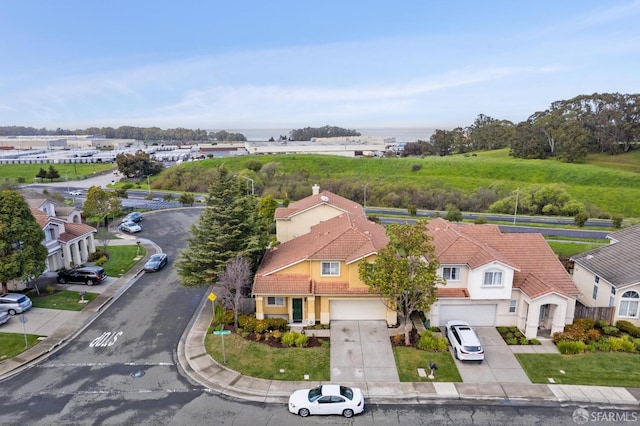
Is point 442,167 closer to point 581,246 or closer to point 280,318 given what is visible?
point 581,246

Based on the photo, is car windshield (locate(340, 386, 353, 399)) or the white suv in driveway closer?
car windshield (locate(340, 386, 353, 399))

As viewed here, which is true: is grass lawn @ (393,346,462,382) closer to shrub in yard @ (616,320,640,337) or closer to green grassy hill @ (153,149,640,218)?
shrub in yard @ (616,320,640,337)


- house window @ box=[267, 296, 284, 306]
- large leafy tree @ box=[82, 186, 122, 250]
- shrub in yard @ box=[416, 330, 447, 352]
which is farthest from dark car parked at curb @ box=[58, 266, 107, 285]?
shrub in yard @ box=[416, 330, 447, 352]

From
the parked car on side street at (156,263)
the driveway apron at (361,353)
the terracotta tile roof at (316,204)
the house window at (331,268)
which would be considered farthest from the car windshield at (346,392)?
the parked car on side street at (156,263)

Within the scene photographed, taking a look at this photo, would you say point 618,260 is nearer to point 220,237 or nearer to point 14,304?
point 220,237

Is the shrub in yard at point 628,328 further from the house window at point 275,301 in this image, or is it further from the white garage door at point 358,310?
the house window at point 275,301
